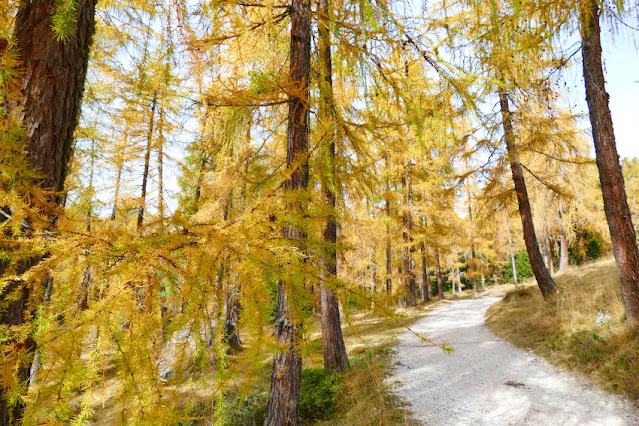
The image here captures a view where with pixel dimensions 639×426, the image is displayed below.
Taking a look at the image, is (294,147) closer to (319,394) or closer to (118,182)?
(319,394)

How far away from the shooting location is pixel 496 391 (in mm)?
5113

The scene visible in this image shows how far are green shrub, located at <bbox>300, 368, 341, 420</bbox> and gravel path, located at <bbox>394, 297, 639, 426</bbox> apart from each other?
117 cm

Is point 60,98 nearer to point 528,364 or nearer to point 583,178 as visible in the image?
point 528,364

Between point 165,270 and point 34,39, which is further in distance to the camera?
point 34,39

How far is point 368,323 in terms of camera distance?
1340cm

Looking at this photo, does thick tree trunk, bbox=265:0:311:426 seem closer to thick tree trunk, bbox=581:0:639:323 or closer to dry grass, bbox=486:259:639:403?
dry grass, bbox=486:259:639:403

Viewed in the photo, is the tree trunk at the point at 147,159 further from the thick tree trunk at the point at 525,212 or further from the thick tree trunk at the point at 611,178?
the thick tree trunk at the point at 611,178

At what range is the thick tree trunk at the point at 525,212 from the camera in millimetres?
8852

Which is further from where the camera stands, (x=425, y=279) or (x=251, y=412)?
(x=425, y=279)

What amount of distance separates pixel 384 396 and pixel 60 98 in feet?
18.5

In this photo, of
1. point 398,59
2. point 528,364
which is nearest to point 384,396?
point 528,364

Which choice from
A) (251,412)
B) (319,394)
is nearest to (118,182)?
(251,412)

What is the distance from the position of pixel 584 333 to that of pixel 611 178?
2885 millimetres

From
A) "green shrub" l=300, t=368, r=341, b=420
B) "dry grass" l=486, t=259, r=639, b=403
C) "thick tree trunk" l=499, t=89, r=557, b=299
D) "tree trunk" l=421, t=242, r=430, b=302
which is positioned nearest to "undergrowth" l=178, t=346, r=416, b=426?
"green shrub" l=300, t=368, r=341, b=420
